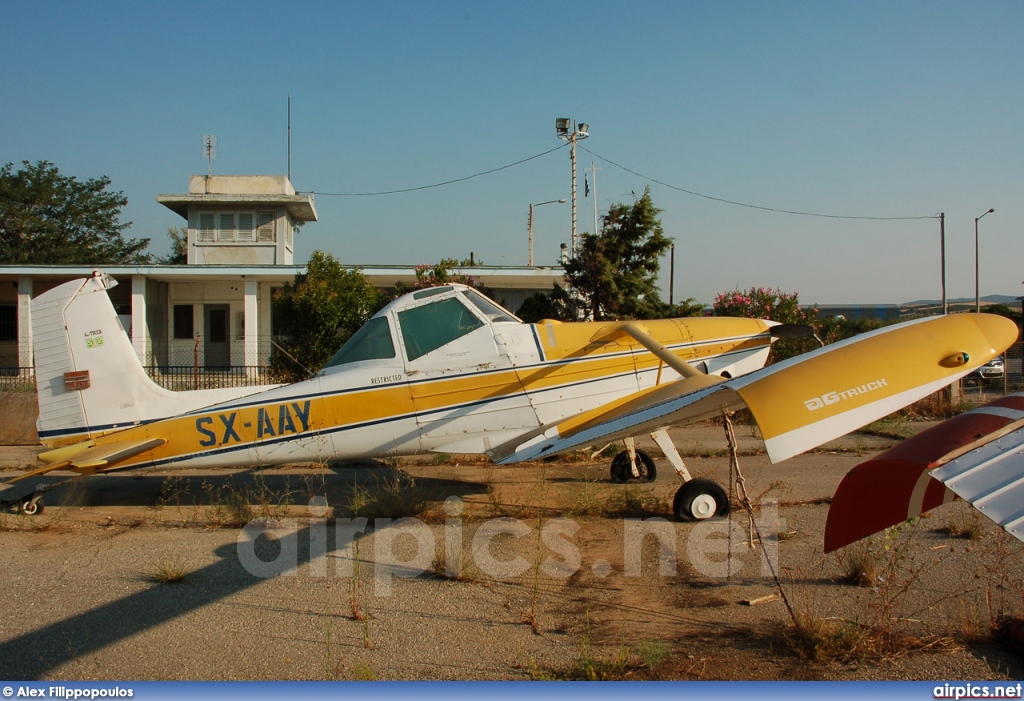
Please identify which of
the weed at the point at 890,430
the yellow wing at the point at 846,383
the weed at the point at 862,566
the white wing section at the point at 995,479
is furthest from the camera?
the weed at the point at 890,430

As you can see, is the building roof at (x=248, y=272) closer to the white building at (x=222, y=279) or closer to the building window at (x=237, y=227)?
the white building at (x=222, y=279)

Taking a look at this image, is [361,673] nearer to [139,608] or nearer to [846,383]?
[139,608]

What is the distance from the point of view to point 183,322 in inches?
1070

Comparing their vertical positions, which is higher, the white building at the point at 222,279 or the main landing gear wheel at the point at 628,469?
the white building at the point at 222,279

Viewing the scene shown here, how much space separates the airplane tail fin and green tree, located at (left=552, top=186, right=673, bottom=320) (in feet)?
34.8

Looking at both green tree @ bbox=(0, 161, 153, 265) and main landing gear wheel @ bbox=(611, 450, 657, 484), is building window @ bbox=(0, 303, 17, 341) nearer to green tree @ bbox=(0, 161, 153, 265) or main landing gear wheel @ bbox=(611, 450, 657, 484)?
green tree @ bbox=(0, 161, 153, 265)

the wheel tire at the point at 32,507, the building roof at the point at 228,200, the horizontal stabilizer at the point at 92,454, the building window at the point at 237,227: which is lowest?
the wheel tire at the point at 32,507

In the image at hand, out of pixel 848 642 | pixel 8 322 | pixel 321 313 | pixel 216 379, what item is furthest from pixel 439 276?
pixel 8 322

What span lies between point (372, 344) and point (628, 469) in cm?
348

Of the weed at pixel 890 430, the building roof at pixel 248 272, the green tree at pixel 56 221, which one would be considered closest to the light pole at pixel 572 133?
the building roof at pixel 248 272

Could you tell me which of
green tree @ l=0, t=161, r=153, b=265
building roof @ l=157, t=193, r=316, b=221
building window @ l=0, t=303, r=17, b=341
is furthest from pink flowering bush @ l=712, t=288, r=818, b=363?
green tree @ l=0, t=161, r=153, b=265

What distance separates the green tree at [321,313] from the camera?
1823 cm

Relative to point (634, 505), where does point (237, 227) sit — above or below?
above

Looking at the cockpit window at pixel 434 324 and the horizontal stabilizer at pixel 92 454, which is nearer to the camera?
Result: the horizontal stabilizer at pixel 92 454
